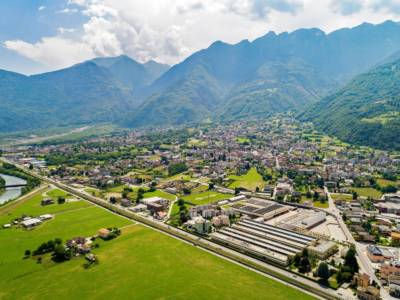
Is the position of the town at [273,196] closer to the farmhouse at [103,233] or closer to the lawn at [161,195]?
the lawn at [161,195]

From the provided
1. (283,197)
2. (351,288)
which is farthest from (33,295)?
(283,197)

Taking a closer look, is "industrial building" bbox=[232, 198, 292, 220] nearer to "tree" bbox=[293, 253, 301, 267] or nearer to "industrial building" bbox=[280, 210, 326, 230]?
"industrial building" bbox=[280, 210, 326, 230]

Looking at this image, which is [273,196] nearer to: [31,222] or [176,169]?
[176,169]

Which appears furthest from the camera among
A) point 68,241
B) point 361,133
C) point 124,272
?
point 361,133

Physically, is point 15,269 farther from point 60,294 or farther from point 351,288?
point 351,288

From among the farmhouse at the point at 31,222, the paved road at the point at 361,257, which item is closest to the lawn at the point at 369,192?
the paved road at the point at 361,257

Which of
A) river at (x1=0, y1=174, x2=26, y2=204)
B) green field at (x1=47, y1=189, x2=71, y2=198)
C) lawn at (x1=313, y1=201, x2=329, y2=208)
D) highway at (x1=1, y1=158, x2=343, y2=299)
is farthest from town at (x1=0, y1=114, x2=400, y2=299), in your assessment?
river at (x1=0, y1=174, x2=26, y2=204)

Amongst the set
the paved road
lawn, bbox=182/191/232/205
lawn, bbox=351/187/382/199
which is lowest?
lawn, bbox=182/191/232/205
